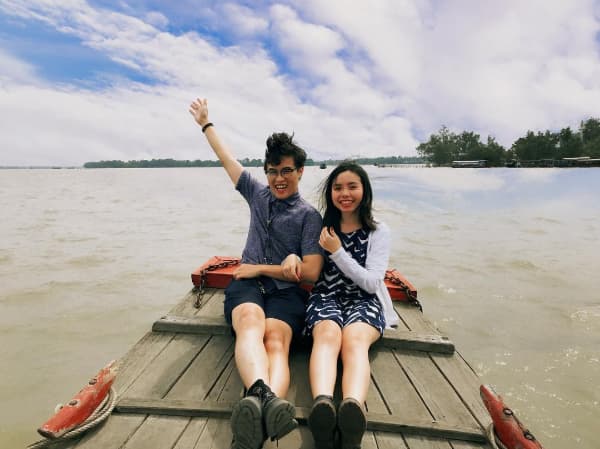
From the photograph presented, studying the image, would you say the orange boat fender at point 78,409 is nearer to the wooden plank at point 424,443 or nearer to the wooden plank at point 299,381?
the wooden plank at point 299,381

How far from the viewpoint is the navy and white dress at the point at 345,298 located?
2658 millimetres

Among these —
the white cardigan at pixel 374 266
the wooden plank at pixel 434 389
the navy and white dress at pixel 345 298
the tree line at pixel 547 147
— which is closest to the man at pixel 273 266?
the navy and white dress at pixel 345 298

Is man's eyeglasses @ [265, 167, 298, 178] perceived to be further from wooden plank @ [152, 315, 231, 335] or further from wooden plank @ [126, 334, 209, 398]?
wooden plank @ [126, 334, 209, 398]

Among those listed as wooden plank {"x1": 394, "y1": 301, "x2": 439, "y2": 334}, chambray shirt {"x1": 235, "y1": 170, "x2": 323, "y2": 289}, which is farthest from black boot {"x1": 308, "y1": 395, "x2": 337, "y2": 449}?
wooden plank {"x1": 394, "y1": 301, "x2": 439, "y2": 334}

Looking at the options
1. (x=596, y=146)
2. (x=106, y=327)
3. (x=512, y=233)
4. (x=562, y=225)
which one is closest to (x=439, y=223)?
(x=512, y=233)

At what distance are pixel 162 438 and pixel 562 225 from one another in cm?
1619

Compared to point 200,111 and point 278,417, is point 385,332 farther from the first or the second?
point 200,111

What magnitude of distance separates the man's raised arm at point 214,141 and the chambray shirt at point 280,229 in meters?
0.35

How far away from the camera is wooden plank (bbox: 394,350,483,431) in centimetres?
216

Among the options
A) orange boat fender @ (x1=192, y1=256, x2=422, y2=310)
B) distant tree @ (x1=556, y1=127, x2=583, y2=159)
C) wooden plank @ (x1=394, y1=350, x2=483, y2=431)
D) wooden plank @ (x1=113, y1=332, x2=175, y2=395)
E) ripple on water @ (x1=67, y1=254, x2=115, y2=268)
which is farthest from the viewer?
distant tree @ (x1=556, y1=127, x2=583, y2=159)

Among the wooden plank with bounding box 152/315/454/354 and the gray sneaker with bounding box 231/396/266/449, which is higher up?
the gray sneaker with bounding box 231/396/266/449

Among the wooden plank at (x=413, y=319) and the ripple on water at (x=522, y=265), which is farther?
the ripple on water at (x=522, y=265)

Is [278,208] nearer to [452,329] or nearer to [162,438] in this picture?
[162,438]

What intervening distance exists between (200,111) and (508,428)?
347 cm
